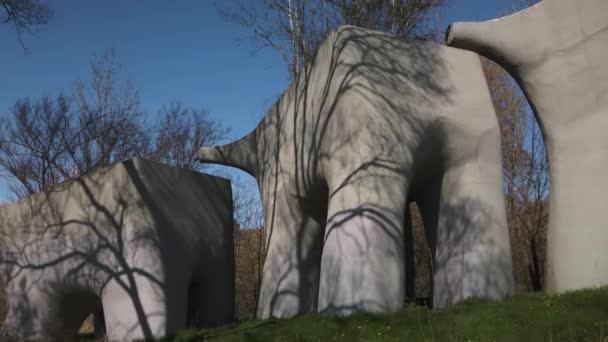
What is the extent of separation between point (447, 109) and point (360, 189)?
190 cm

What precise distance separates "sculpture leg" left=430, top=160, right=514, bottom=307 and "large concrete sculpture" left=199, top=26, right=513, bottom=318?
15mm

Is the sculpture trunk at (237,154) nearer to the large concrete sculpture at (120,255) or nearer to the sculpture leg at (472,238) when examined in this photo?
the large concrete sculpture at (120,255)

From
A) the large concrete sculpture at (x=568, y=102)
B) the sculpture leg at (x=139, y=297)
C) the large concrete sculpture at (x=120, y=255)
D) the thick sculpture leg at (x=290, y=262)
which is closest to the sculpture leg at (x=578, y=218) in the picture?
the large concrete sculpture at (x=568, y=102)

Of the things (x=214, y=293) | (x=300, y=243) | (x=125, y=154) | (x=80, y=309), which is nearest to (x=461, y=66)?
(x=300, y=243)

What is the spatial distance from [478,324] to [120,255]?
5.99 m

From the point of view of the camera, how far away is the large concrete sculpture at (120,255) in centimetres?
905

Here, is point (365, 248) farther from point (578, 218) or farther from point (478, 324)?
point (578, 218)

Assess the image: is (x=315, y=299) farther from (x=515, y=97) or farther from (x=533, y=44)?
(x=515, y=97)

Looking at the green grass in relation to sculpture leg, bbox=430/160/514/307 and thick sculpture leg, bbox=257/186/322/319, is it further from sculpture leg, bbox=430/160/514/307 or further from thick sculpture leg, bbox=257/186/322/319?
thick sculpture leg, bbox=257/186/322/319

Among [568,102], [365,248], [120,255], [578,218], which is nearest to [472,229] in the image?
[578,218]

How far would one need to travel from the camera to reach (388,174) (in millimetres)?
7672

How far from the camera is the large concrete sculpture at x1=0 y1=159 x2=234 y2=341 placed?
905cm

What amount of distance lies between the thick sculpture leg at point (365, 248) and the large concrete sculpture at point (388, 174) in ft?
0.05

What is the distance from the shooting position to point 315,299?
32.6ft
